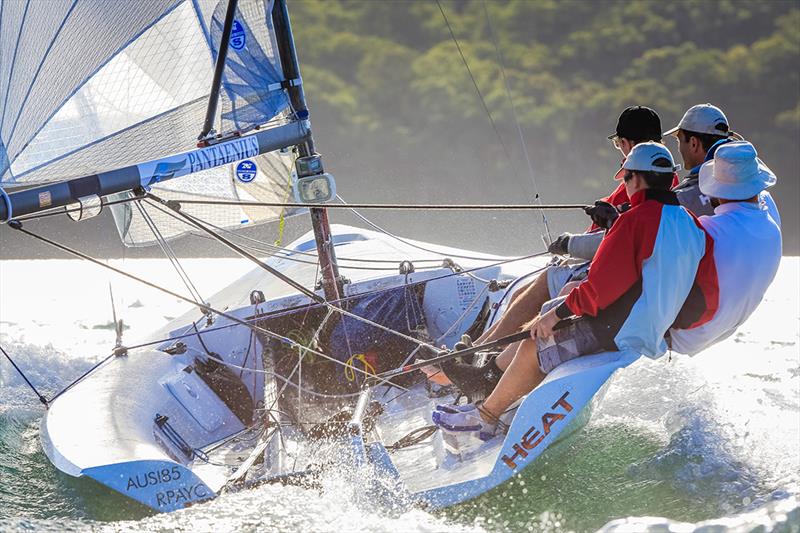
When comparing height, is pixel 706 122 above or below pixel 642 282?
above

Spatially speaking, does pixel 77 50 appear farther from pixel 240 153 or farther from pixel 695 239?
pixel 695 239

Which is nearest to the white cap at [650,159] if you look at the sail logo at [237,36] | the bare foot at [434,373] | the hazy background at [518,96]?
the bare foot at [434,373]

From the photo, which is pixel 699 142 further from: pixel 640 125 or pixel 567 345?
pixel 567 345

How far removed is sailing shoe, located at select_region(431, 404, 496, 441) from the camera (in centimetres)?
391

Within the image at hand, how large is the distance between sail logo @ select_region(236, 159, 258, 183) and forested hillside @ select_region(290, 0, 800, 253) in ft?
53.4

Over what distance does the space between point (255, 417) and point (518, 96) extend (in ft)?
64.0

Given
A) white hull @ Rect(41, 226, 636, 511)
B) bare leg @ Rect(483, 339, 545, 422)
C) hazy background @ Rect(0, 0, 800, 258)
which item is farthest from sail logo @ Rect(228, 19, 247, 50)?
hazy background @ Rect(0, 0, 800, 258)

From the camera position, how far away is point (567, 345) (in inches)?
144

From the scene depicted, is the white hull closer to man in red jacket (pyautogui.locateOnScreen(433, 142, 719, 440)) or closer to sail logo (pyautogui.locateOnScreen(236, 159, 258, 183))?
man in red jacket (pyautogui.locateOnScreen(433, 142, 719, 440))

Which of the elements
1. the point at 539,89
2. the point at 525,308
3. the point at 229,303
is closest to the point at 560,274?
the point at 525,308

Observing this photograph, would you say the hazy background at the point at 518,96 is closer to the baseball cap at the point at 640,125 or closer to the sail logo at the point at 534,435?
the baseball cap at the point at 640,125

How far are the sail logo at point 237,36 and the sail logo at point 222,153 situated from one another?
50cm

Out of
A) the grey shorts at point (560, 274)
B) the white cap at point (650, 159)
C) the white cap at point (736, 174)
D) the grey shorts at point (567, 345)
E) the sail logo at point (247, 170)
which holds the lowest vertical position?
the grey shorts at point (567, 345)

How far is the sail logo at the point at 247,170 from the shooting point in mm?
5410
